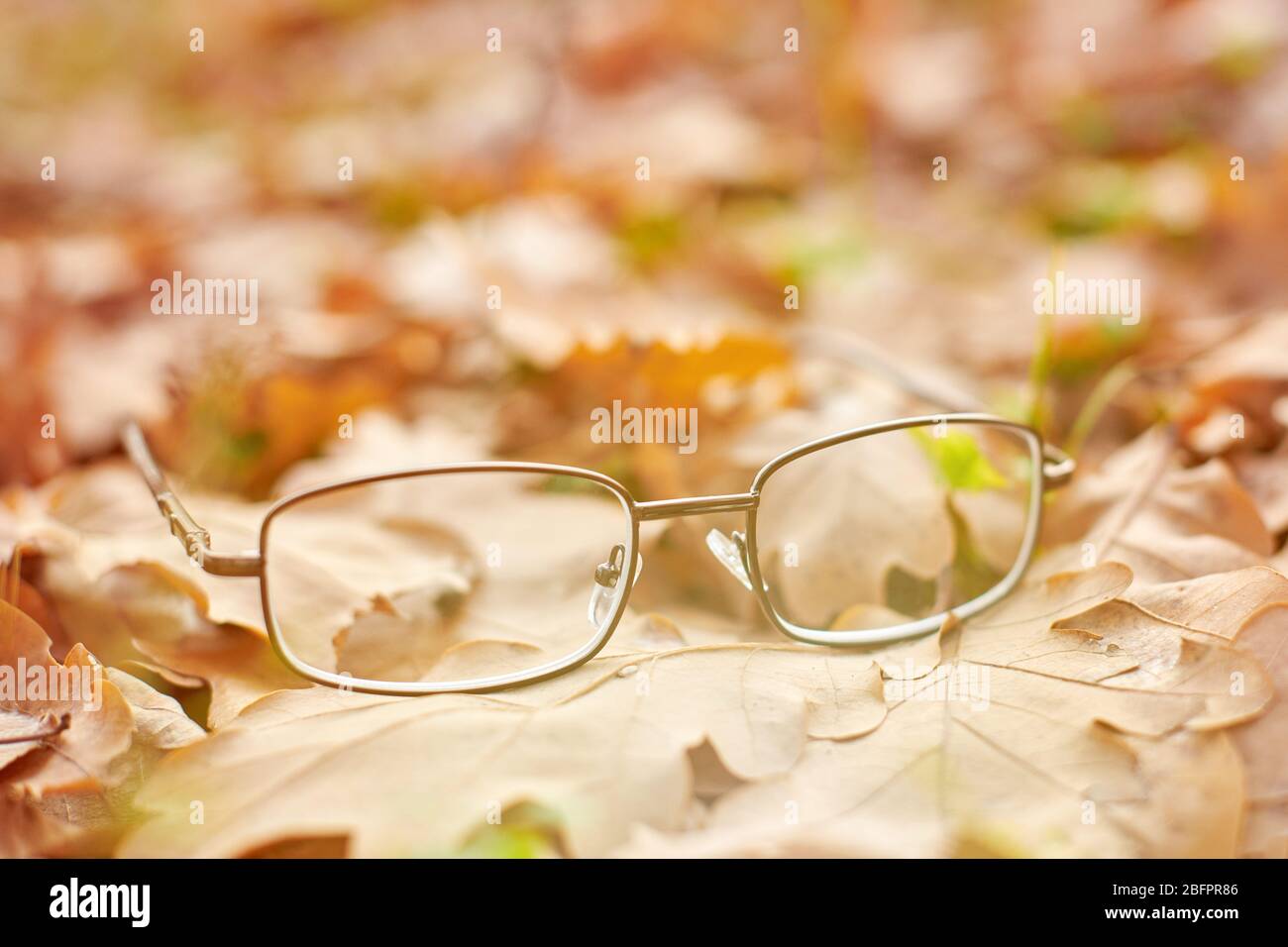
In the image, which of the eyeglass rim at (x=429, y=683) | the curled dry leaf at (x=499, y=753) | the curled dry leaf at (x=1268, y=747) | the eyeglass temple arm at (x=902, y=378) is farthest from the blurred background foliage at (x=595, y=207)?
the curled dry leaf at (x=1268, y=747)

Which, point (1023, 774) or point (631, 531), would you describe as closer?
point (1023, 774)

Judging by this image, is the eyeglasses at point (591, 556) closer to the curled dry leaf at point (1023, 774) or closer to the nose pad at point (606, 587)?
the nose pad at point (606, 587)

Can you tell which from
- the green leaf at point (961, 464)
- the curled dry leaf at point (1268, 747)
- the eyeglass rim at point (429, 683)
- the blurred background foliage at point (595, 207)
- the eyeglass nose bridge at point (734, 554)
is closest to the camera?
the curled dry leaf at point (1268, 747)

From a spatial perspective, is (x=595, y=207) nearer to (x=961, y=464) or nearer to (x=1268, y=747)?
(x=961, y=464)

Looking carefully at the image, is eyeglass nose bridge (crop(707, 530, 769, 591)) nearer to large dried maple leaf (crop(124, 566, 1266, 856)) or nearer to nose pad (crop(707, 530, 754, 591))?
nose pad (crop(707, 530, 754, 591))

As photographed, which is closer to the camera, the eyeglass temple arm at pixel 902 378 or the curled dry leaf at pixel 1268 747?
the curled dry leaf at pixel 1268 747

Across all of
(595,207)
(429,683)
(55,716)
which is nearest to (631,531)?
(429,683)

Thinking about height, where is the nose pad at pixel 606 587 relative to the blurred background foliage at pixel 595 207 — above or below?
below

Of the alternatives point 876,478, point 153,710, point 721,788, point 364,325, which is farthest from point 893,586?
point 364,325
